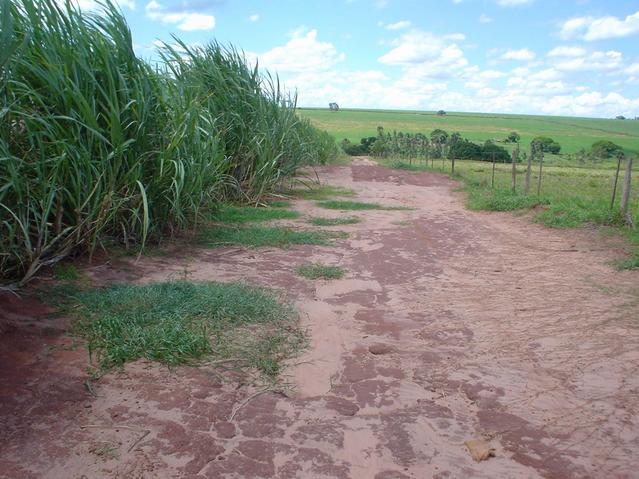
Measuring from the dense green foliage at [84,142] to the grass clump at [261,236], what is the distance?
0.40 metres

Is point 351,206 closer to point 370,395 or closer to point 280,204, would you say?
point 280,204

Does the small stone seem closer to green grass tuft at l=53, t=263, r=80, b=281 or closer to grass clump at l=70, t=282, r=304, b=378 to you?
grass clump at l=70, t=282, r=304, b=378

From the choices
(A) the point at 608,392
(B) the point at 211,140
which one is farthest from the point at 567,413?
(B) the point at 211,140

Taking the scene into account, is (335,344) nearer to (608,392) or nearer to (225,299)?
(225,299)

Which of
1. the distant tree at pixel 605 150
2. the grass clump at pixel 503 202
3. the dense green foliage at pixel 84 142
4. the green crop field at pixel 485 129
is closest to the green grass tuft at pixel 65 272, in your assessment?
the dense green foliage at pixel 84 142

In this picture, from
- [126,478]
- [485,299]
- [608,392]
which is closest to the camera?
[126,478]

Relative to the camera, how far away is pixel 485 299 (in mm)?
5105

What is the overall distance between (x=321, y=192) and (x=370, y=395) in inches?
383

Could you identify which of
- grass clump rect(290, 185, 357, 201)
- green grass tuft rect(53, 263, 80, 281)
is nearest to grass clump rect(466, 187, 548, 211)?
grass clump rect(290, 185, 357, 201)

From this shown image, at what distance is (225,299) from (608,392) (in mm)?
2750

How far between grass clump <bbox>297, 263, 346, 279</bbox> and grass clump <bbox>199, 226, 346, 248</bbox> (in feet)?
3.57

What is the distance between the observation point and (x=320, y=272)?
5711mm

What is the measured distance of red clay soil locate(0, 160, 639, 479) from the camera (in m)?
2.62

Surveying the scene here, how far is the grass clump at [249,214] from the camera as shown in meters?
8.38
